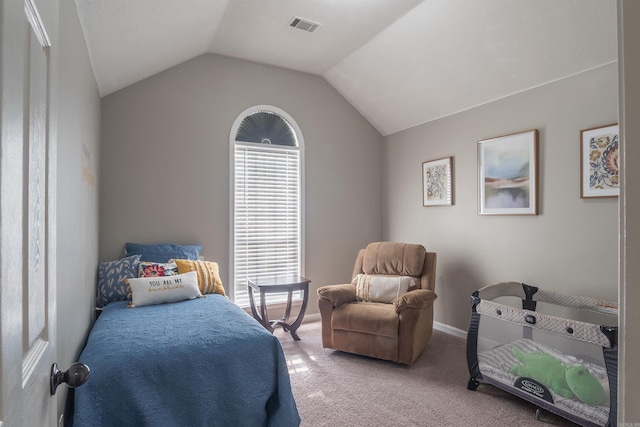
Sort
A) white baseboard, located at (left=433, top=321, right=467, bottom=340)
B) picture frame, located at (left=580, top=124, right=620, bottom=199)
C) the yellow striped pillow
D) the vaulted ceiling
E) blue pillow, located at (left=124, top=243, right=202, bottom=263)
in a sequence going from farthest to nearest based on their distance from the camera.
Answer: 1. white baseboard, located at (left=433, top=321, right=467, bottom=340)
2. blue pillow, located at (left=124, top=243, right=202, bottom=263)
3. the yellow striped pillow
4. picture frame, located at (left=580, top=124, right=620, bottom=199)
5. the vaulted ceiling

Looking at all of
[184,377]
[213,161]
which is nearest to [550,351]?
[184,377]

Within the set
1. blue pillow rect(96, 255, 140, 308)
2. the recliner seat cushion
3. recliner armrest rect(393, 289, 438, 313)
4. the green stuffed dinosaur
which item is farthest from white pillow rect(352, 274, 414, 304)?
blue pillow rect(96, 255, 140, 308)

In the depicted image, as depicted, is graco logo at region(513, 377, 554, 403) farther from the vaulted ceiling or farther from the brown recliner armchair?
the vaulted ceiling

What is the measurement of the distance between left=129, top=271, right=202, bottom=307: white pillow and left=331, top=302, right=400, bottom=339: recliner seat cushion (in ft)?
4.28

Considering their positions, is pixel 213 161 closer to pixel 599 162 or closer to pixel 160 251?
pixel 160 251

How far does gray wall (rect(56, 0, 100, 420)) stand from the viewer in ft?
5.70

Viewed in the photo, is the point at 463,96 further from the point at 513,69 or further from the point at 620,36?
the point at 620,36

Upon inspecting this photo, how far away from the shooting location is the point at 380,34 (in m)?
3.62

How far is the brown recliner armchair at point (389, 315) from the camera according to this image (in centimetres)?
321

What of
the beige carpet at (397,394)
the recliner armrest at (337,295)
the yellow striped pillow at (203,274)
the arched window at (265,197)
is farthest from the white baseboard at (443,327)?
the yellow striped pillow at (203,274)

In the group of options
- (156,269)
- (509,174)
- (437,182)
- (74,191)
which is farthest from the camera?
(437,182)

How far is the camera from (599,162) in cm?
283

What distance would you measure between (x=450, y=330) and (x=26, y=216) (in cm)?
415

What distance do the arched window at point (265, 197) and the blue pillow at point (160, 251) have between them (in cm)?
59
